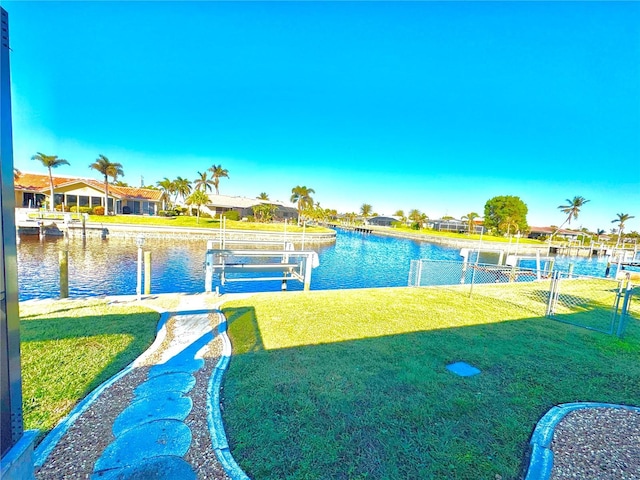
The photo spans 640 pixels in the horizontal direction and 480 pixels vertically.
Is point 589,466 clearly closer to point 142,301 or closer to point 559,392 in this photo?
point 559,392

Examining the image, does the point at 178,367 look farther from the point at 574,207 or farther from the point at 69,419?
the point at 574,207

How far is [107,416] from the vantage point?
2.95m

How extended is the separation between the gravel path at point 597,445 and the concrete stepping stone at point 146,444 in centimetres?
325

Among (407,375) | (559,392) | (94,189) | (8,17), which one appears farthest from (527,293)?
(94,189)

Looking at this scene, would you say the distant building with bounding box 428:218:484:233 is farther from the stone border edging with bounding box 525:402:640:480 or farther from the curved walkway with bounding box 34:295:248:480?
the curved walkway with bounding box 34:295:248:480

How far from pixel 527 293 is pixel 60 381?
1269 cm

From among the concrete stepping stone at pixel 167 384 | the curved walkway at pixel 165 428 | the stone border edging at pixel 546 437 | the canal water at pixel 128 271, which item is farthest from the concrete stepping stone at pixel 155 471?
the canal water at pixel 128 271

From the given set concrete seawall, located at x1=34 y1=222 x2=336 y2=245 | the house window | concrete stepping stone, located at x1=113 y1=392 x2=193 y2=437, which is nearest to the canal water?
concrete seawall, located at x1=34 y1=222 x2=336 y2=245

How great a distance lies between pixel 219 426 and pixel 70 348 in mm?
3122

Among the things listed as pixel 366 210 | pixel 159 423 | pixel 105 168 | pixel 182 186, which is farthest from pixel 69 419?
pixel 366 210

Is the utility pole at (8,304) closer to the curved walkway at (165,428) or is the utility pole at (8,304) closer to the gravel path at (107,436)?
the gravel path at (107,436)

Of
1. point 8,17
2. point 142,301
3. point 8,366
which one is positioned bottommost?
point 142,301

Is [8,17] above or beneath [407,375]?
above

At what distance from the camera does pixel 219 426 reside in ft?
9.47
